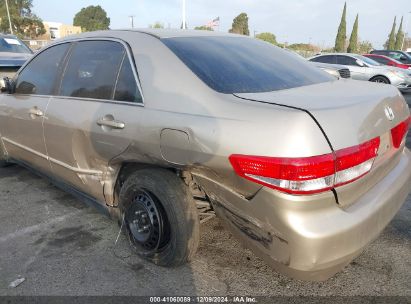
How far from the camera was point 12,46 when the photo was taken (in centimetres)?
989

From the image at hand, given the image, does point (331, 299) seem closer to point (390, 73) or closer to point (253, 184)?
point (253, 184)

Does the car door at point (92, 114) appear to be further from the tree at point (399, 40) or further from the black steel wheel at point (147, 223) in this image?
the tree at point (399, 40)

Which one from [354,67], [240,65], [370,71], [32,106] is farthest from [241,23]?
[240,65]

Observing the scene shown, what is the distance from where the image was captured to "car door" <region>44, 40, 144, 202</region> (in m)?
2.53

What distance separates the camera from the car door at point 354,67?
503 inches

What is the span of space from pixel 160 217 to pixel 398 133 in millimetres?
1686

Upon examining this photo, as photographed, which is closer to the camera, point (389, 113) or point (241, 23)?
point (389, 113)

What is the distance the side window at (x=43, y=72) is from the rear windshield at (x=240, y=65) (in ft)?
4.11

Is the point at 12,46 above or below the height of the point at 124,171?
above

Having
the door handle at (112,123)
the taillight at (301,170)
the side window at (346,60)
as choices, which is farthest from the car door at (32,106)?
the side window at (346,60)

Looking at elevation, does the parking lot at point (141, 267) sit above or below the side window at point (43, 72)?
below

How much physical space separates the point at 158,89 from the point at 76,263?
4.60ft

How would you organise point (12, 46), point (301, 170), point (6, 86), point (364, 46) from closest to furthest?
point (301, 170), point (6, 86), point (12, 46), point (364, 46)

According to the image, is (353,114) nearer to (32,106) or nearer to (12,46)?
(32,106)
